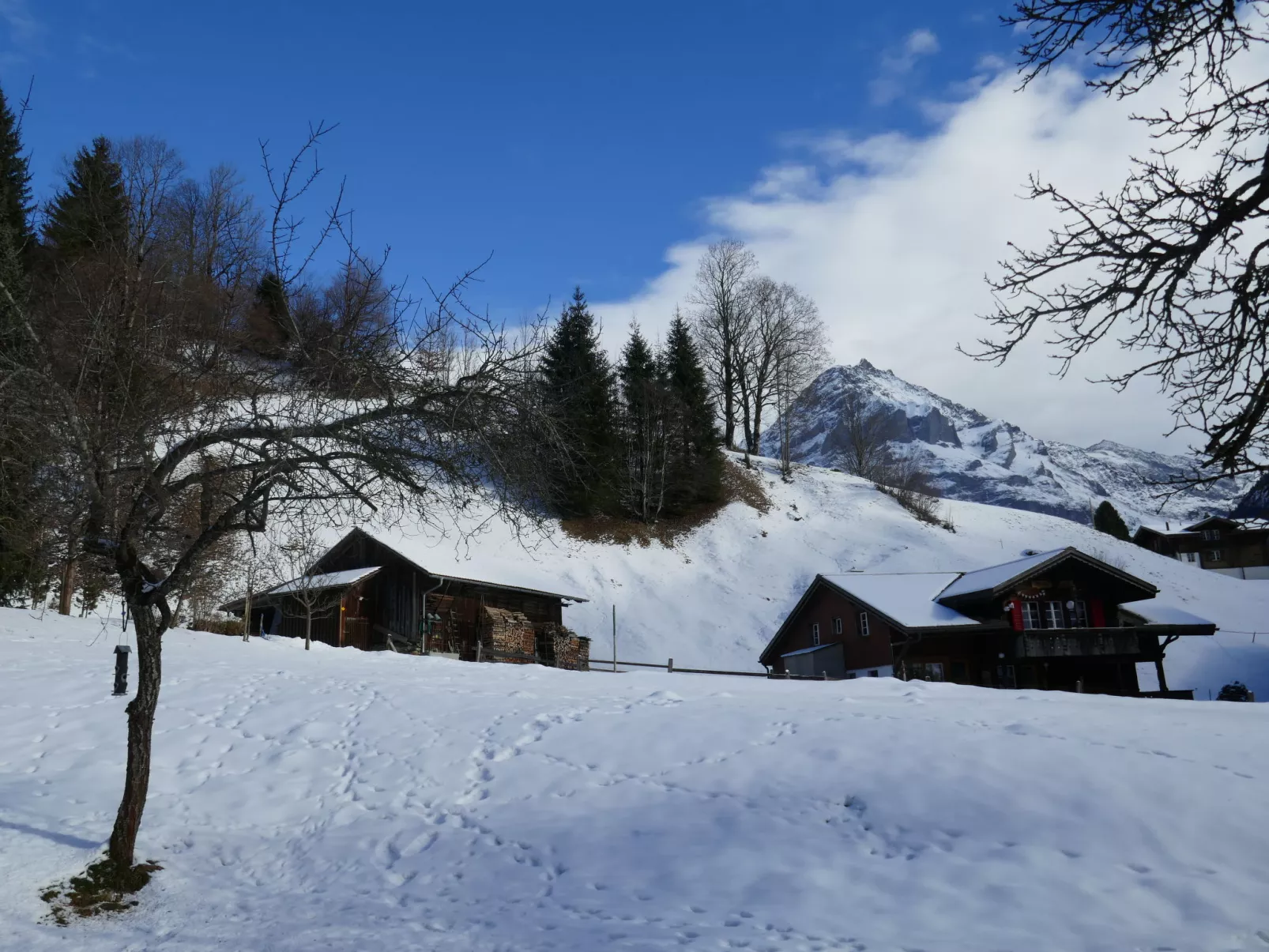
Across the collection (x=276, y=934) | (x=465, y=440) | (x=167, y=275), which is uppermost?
(x=167, y=275)

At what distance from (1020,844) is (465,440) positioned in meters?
6.31

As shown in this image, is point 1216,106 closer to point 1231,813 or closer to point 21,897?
point 1231,813

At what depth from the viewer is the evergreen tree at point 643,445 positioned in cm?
4869

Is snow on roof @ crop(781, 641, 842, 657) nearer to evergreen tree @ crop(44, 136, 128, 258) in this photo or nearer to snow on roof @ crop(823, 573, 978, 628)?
snow on roof @ crop(823, 573, 978, 628)

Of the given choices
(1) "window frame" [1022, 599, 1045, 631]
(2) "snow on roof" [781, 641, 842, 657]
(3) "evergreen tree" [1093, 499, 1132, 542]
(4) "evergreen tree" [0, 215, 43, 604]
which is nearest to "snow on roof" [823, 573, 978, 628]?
(1) "window frame" [1022, 599, 1045, 631]

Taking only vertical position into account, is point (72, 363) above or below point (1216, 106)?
below

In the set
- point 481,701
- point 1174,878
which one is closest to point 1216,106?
point 1174,878

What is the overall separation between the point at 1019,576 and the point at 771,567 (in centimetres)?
1536

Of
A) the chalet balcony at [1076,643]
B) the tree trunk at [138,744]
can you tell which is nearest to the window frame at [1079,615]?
the chalet balcony at [1076,643]

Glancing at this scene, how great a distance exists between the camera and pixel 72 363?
7949 mm

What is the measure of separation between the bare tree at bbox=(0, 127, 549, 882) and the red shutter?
111ft

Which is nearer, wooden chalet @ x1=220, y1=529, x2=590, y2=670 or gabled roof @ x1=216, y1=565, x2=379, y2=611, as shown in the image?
gabled roof @ x1=216, y1=565, x2=379, y2=611

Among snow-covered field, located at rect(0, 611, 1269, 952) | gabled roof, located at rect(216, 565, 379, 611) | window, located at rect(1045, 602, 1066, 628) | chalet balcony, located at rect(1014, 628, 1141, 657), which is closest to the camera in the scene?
snow-covered field, located at rect(0, 611, 1269, 952)

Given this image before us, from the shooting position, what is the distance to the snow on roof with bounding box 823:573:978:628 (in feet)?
108
